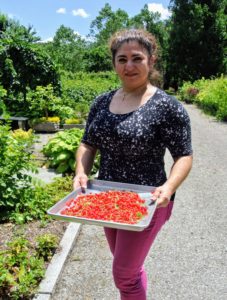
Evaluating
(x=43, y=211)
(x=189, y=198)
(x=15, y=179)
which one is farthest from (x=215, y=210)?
(x=15, y=179)

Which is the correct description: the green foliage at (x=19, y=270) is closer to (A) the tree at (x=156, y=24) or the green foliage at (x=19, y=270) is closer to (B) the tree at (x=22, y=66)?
(B) the tree at (x=22, y=66)

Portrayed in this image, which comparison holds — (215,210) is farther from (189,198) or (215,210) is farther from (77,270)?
(77,270)

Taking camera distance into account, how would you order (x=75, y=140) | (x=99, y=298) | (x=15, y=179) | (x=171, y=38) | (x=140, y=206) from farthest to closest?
(x=171, y=38), (x=75, y=140), (x=15, y=179), (x=99, y=298), (x=140, y=206)

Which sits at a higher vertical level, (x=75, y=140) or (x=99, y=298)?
(x=75, y=140)

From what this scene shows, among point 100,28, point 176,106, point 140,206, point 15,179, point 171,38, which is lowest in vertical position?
point 15,179

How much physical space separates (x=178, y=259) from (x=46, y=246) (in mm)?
1361

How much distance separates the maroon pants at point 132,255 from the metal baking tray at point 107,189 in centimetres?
13

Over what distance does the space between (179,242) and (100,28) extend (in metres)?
75.0

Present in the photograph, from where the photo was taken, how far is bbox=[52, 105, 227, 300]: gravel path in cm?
356

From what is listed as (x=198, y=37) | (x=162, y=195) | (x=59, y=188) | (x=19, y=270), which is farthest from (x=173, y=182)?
(x=198, y=37)

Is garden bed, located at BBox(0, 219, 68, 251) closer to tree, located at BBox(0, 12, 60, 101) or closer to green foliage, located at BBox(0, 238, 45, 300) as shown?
green foliage, located at BBox(0, 238, 45, 300)

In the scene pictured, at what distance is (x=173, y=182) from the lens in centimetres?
225

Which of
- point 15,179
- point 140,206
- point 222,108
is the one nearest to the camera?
point 140,206

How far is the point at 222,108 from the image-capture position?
1694 cm
